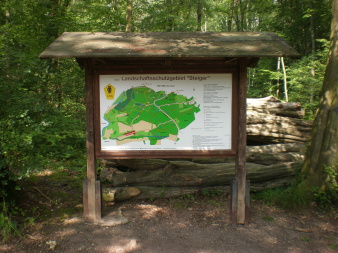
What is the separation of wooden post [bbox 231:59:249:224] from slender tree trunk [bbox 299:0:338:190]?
1.43m

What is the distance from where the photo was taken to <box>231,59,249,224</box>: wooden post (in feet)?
14.2

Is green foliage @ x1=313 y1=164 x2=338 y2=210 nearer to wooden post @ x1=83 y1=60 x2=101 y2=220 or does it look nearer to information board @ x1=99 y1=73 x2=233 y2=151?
information board @ x1=99 y1=73 x2=233 y2=151

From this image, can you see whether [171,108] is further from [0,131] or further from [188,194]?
[0,131]

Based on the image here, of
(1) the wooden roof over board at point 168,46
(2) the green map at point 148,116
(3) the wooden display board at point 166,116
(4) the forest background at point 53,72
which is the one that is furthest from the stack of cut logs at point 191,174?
(1) the wooden roof over board at point 168,46

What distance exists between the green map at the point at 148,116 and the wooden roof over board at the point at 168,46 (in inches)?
31.4

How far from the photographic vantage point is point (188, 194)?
18.6 ft

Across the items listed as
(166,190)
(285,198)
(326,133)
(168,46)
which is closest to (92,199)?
(166,190)

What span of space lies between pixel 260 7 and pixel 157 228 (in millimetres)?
17947

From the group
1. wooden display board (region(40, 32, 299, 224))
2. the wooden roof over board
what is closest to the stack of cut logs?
wooden display board (region(40, 32, 299, 224))

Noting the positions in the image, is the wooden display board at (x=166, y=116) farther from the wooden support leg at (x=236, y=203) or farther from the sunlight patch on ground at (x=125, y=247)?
the sunlight patch on ground at (x=125, y=247)

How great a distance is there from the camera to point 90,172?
4.49m

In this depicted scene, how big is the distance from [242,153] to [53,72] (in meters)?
5.88

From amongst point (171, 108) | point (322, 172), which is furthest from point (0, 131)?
point (322, 172)

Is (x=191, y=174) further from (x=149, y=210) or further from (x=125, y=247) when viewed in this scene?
(x=125, y=247)
